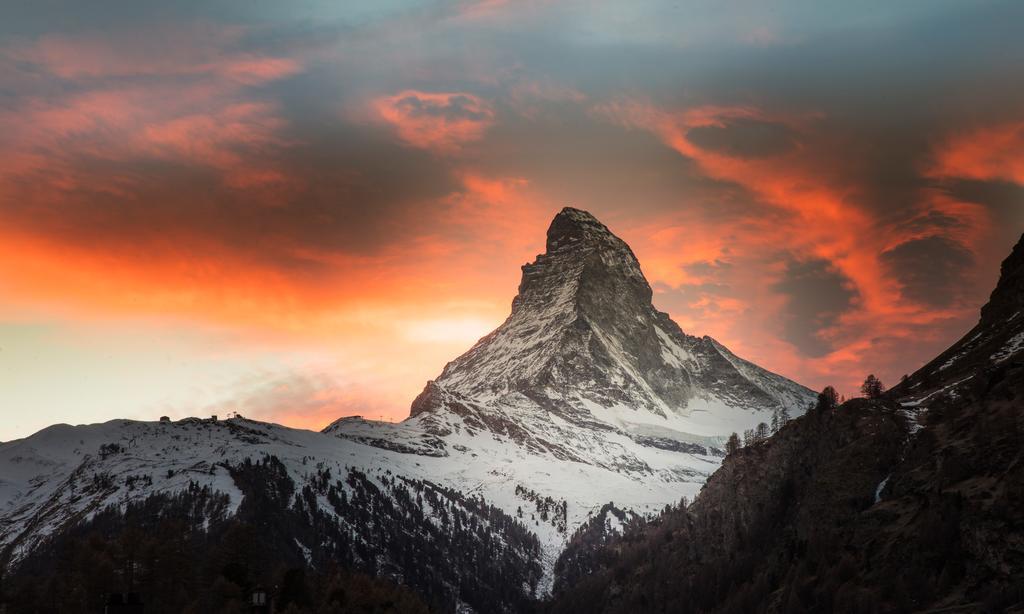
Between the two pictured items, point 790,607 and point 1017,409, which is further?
point 790,607

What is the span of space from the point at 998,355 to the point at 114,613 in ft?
514

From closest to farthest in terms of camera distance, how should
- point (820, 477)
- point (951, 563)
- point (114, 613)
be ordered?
point (114, 613) → point (951, 563) → point (820, 477)

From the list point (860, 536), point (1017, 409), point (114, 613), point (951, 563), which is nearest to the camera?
point (114, 613)

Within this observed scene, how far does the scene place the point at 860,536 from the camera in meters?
163

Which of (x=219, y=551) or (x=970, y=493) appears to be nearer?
(x=970, y=493)

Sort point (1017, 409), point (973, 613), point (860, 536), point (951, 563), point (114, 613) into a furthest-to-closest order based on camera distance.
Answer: point (860, 536), point (1017, 409), point (951, 563), point (973, 613), point (114, 613)

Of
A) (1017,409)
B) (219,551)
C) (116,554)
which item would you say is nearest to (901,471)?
(1017,409)

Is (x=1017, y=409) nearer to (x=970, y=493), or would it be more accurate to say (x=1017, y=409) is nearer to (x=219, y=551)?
(x=970, y=493)

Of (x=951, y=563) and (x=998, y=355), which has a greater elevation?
(x=998, y=355)

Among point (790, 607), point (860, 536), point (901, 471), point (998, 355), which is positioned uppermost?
point (998, 355)

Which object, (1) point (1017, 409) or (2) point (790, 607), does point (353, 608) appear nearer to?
(2) point (790, 607)

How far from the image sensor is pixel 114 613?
112375 millimetres

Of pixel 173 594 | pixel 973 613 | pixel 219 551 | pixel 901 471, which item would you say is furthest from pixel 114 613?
pixel 901 471

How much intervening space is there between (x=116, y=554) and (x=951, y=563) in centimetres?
12489
